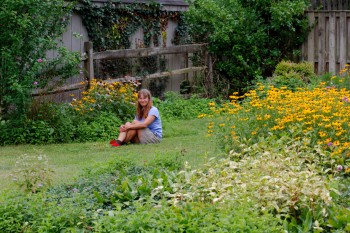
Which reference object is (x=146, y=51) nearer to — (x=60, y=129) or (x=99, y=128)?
(x=99, y=128)

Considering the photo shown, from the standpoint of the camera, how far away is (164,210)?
542 centimetres

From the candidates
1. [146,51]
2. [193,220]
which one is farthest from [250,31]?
[193,220]

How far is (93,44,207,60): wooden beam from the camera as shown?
14630 millimetres

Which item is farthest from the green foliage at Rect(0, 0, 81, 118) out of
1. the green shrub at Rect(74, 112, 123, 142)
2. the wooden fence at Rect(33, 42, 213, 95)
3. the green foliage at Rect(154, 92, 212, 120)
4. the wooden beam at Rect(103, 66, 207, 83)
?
the green foliage at Rect(154, 92, 212, 120)

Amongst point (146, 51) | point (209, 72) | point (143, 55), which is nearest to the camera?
point (143, 55)

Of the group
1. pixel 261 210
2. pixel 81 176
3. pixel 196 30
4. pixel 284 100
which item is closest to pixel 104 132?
pixel 284 100

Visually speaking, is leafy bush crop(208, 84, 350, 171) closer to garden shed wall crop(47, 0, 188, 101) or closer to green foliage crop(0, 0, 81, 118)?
green foliage crop(0, 0, 81, 118)

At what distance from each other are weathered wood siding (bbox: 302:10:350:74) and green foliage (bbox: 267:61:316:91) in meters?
0.68

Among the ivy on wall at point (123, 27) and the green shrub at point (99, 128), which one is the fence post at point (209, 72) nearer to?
the ivy on wall at point (123, 27)

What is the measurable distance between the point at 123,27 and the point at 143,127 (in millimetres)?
4688

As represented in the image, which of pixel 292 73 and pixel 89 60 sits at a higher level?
pixel 89 60

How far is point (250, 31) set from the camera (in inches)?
658

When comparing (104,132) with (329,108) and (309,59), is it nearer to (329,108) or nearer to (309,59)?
(329,108)

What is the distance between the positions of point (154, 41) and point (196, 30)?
1.09 m
